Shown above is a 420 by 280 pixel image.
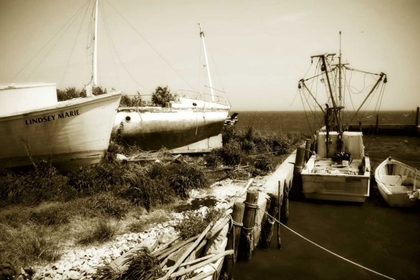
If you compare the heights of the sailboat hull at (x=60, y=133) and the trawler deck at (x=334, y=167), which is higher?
the sailboat hull at (x=60, y=133)

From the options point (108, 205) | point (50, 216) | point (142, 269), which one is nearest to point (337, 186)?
point (142, 269)

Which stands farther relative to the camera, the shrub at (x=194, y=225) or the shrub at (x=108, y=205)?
the shrub at (x=108, y=205)

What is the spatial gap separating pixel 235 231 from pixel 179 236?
5.12 ft

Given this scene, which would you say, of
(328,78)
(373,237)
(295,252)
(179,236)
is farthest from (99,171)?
(328,78)

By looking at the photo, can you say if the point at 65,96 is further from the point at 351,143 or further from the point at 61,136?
the point at 351,143

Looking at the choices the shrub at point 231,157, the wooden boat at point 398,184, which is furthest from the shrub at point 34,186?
the wooden boat at point 398,184

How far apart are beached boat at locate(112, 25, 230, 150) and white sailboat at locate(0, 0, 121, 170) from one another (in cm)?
400

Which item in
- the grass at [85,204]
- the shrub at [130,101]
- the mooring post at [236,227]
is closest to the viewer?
the grass at [85,204]

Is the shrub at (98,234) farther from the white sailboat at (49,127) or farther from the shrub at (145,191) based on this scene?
the white sailboat at (49,127)

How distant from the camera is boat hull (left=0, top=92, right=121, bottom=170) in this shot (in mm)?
9242

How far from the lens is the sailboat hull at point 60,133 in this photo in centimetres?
923

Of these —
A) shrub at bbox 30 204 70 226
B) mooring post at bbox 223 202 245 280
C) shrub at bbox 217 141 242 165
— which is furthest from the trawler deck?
shrub at bbox 30 204 70 226

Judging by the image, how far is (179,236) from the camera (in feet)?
21.2

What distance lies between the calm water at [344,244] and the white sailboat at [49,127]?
26.1 feet
